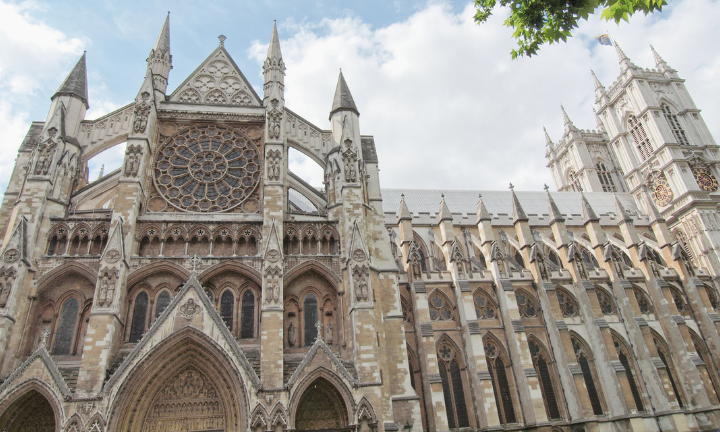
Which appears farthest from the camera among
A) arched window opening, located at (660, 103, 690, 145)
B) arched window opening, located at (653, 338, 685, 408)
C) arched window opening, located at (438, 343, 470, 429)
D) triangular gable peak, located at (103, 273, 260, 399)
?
arched window opening, located at (660, 103, 690, 145)

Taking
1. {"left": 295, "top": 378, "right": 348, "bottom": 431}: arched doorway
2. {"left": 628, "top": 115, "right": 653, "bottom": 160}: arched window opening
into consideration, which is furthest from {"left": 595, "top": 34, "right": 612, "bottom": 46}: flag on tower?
{"left": 295, "top": 378, "right": 348, "bottom": 431}: arched doorway

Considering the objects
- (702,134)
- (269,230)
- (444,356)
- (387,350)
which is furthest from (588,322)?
(702,134)

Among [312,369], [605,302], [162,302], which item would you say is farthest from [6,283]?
[605,302]

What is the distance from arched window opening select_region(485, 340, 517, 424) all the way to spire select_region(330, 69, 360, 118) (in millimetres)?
14502

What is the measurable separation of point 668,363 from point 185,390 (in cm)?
2750

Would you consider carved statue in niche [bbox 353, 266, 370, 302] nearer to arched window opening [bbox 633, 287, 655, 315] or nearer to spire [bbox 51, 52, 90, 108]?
spire [bbox 51, 52, 90, 108]

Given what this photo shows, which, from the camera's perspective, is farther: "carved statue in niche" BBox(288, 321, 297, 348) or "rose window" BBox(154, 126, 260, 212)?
"rose window" BBox(154, 126, 260, 212)

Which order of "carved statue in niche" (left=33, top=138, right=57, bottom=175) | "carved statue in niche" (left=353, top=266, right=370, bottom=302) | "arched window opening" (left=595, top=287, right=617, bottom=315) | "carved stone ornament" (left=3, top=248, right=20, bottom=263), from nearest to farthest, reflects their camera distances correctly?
"carved stone ornament" (left=3, top=248, right=20, bottom=263), "carved statue in niche" (left=353, top=266, right=370, bottom=302), "carved statue in niche" (left=33, top=138, right=57, bottom=175), "arched window opening" (left=595, top=287, right=617, bottom=315)

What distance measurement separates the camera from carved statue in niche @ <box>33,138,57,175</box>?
687 inches

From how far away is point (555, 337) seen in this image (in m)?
25.7

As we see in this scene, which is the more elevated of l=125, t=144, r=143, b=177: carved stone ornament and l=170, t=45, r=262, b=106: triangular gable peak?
l=170, t=45, r=262, b=106: triangular gable peak

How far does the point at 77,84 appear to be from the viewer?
792 inches

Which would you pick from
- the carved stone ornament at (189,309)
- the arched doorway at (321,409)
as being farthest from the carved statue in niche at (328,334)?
the carved stone ornament at (189,309)

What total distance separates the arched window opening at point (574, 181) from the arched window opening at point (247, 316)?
40805 mm
